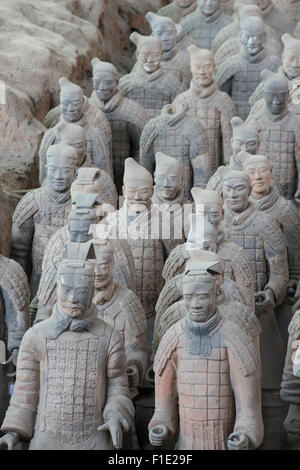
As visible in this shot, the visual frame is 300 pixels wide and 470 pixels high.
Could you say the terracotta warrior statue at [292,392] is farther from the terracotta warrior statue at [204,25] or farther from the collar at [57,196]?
the terracotta warrior statue at [204,25]

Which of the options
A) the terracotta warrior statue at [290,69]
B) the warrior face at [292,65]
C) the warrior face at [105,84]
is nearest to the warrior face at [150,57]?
the warrior face at [105,84]

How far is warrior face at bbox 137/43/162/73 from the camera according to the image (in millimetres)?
15789

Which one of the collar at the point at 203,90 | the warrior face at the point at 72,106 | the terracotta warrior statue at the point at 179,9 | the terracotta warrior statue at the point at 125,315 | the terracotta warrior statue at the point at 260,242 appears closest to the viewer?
the terracotta warrior statue at the point at 125,315

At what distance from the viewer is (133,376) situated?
11.2m

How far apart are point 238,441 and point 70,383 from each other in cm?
101

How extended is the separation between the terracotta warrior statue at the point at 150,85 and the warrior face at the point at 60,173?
9.47 ft

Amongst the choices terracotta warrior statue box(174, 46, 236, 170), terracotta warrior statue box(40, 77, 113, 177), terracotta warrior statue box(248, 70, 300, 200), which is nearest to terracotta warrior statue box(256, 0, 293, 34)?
terracotta warrior statue box(174, 46, 236, 170)

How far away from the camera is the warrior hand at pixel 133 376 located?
1123 cm

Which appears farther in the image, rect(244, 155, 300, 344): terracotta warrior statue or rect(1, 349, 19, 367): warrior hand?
rect(244, 155, 300, 344): terracotta warrior statue

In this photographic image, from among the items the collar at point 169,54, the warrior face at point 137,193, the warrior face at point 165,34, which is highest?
the warrior face at point 165,34

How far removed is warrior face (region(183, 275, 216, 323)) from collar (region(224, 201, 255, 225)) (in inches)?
104

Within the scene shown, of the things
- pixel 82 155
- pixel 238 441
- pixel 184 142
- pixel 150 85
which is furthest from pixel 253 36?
pixel 238 441

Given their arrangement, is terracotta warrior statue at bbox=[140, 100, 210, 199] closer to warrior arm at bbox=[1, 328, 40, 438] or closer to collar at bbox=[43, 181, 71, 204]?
collar at bbox=[43, 181, 71, 204]

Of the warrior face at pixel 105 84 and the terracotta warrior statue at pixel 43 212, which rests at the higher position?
the warrior face at pixel 105 84
